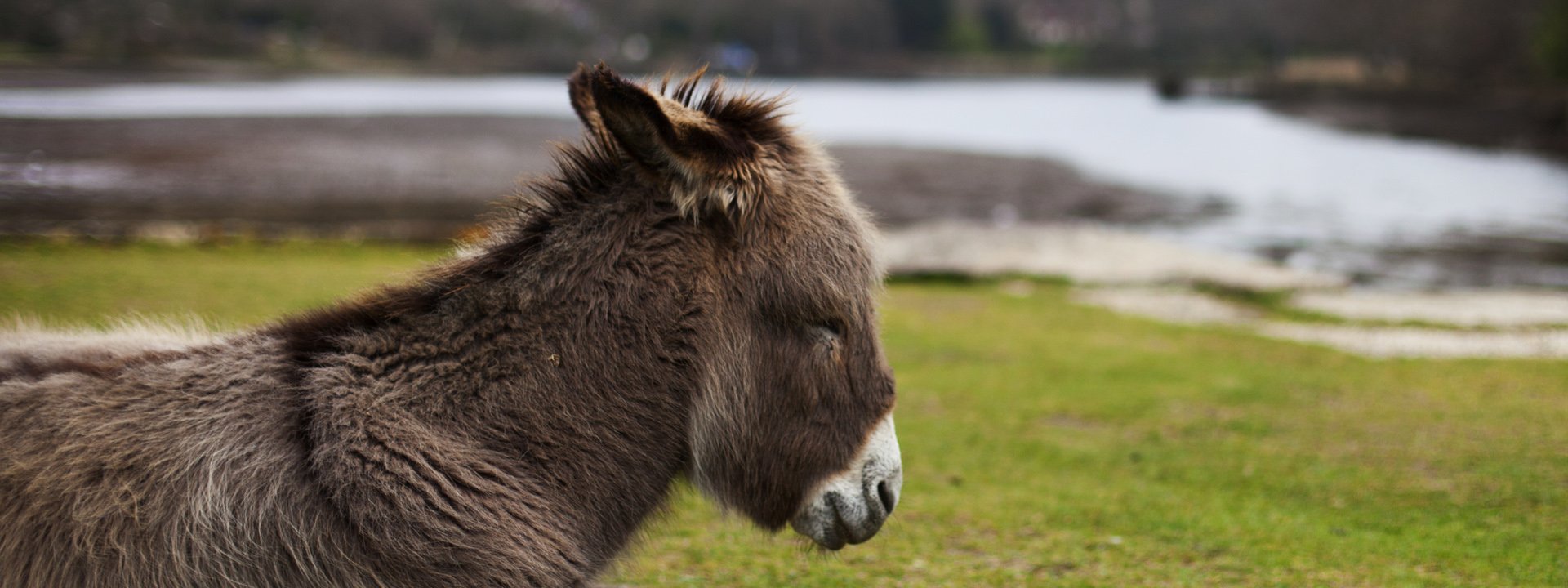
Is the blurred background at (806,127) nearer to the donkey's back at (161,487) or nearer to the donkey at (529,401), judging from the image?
the donkey at (529,401)

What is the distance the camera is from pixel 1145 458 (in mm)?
7223

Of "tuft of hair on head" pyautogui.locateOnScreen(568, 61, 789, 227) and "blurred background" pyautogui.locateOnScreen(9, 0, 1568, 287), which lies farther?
"blurred background" pyautogui.locateOnScreen(9, 0, 1568, 287)

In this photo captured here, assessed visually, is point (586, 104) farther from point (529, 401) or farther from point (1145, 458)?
point (1145, 458)

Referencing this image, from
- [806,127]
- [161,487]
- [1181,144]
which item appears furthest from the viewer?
[1181,144]

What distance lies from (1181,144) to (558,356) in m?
58.8

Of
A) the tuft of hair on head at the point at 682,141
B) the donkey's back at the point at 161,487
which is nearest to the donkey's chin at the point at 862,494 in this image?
the tuft of hair on head at the point at 682,141

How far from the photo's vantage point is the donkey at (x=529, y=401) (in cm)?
233

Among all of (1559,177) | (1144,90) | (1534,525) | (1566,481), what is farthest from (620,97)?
(1144,90)

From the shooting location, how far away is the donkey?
7.64 feet

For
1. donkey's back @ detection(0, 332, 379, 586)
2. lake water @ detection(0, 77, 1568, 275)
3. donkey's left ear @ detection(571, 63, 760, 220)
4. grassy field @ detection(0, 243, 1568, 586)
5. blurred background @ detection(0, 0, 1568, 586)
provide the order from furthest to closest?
lake water @ detection(0, 77, 1568, 275) < blurred background @ detection(0, 0, 1568, 586) < grassy field @ detection(0, 243, 1568, 586) < donkey's left ear @ detection(571, 63, 760, 220) < donkey's back @ detection(0, 332, 379, 586)

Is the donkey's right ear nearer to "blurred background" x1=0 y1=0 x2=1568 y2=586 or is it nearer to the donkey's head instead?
the donkey's head

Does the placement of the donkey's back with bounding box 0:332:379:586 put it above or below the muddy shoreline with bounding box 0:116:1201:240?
above

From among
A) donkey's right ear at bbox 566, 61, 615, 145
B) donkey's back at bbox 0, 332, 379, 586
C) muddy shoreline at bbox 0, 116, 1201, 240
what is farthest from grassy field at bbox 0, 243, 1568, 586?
muddy shoreline at bbox 0, 116, 1201, 240

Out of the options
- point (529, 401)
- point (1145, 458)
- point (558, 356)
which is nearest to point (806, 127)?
point (558, 356)
